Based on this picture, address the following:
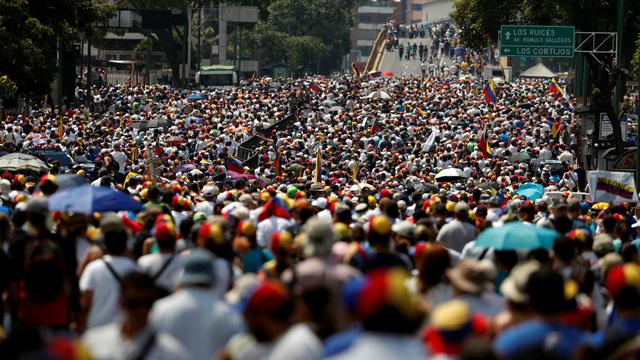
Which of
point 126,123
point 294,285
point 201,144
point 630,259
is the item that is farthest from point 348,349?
point 126,123

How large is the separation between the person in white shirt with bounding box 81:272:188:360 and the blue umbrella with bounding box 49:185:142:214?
442cm

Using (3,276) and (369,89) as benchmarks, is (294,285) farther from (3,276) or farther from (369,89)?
(369,89)

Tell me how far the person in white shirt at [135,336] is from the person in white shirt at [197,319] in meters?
0.07

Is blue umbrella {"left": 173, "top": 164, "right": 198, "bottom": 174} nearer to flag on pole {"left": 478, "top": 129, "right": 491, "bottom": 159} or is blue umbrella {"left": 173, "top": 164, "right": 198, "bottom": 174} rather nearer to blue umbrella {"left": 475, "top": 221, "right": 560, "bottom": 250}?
flag on pole {"left": 478, "top": 129, "right": 491, "bottom": 159}

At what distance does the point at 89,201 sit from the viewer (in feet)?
40.4

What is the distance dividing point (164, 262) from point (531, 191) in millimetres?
17432

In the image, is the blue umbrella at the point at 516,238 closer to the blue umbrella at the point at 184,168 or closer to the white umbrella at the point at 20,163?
the white umbrella at the point at 20,163

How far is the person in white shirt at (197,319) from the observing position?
758 centimetres

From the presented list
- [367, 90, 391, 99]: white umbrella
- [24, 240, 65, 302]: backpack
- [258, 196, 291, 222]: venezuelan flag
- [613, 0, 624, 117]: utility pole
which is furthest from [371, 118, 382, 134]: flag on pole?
[24, 240, 65, 302]: backpack

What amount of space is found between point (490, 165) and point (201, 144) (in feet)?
31.8

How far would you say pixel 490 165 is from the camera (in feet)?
115

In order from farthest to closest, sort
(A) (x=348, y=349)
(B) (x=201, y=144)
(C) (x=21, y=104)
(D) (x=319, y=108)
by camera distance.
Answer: (D) (x=319, y=108)
(C) (x=21, y=104)
(B) (x=201, y=144)
(A) (x=348, y=349)

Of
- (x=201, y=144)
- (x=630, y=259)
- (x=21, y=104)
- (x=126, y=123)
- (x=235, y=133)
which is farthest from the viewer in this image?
(x=21, y=104)

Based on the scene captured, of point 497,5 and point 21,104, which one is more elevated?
point 497,5
